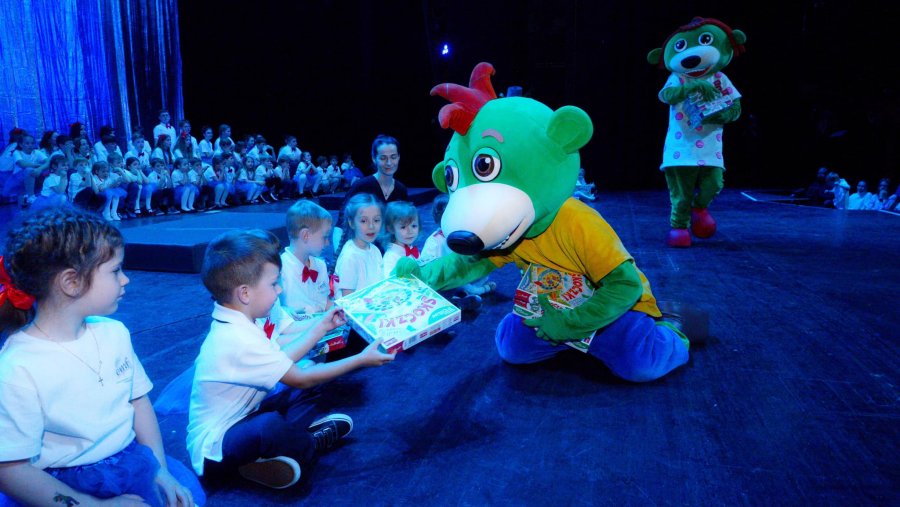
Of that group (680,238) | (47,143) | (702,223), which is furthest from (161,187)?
(702,223)

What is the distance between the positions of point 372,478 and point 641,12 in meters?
10.0

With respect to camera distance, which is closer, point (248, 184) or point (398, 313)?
point (398, 313)

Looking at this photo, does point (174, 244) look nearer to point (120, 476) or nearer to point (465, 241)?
point (465, 241)

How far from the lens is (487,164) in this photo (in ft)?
6.21

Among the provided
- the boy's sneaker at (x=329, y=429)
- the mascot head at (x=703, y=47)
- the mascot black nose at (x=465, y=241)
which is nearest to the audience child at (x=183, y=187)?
the mascot head at (x=703, y=47)

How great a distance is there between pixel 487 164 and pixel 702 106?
3.03 metres

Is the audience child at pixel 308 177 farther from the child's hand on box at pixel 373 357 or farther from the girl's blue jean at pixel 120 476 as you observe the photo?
the girl's blue jean at pixel 120 476

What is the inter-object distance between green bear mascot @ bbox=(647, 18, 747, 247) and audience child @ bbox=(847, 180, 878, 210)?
5.16 meters

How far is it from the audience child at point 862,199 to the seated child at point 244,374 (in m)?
9.00

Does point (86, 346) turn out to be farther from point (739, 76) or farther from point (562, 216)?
point (739, 76)

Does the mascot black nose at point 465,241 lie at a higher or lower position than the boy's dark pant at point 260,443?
higher

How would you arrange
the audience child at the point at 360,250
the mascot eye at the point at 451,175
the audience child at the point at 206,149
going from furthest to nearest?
the audience child at the point at 206,149 < the audience child at the point at 360,250 < the mascot eye at the point at 451,175

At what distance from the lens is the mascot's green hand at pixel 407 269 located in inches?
87.6

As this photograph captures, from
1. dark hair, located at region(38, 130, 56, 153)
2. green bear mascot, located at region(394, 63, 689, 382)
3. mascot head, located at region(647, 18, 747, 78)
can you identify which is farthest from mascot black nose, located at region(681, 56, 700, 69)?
dark hair, located at region(38, 130, 56, 153)
